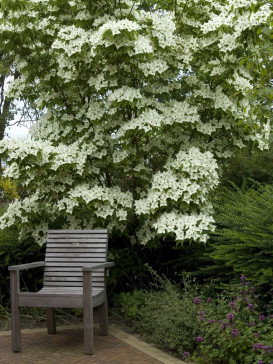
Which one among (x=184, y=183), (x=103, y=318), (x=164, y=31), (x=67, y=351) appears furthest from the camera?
(x=164, y=31)

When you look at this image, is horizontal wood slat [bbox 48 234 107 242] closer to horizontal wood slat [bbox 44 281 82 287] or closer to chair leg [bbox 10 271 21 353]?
horizontal wood slat [bbox 44 281 82 287]

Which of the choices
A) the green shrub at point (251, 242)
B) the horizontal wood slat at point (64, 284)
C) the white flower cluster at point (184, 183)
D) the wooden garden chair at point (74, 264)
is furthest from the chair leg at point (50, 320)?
the green shrub at point (251, 242)

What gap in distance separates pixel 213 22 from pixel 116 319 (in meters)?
3.39

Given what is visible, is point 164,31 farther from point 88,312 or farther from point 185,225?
point 88,312

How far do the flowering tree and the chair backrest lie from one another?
0.30 m

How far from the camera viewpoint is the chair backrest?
505 centimetres

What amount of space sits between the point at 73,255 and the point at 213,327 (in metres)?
1.66

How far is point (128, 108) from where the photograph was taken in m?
5.79

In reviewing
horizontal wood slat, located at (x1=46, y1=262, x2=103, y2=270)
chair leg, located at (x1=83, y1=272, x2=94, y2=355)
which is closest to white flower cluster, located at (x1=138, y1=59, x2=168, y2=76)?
horizontal wood slat, located at (x1=46, y1=262, x2=103, y2=270)

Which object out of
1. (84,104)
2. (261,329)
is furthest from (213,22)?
(261,329)

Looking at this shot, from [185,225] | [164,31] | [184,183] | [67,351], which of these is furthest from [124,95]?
[67,351]

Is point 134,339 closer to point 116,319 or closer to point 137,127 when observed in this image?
point 116,319

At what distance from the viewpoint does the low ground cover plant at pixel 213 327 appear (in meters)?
3.98

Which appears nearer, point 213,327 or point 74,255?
point 213,327
